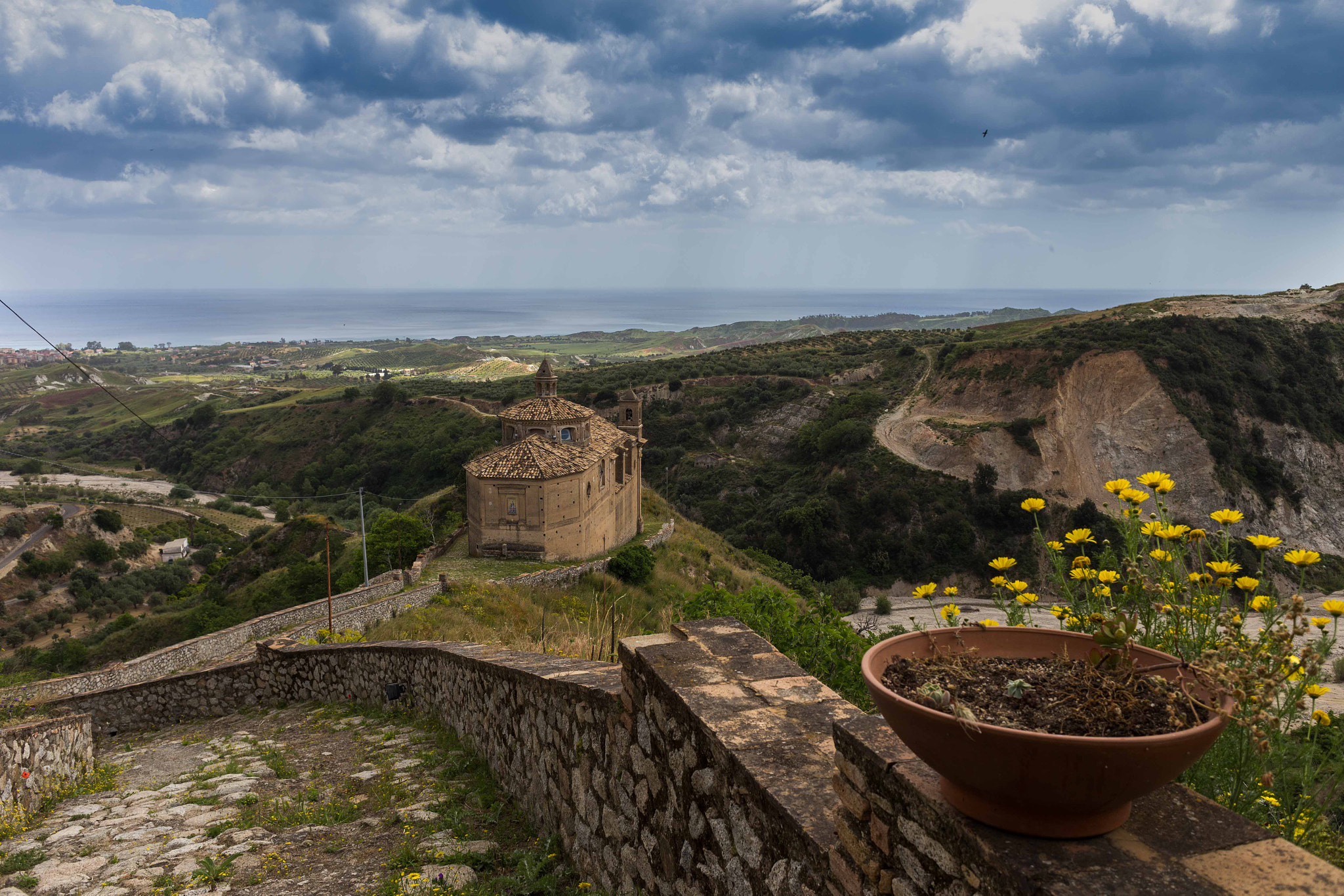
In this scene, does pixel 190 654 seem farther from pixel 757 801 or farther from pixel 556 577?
pixel 757 801

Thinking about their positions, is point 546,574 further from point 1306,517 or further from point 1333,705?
point 1306,517

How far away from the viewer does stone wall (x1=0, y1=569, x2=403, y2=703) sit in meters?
14.0

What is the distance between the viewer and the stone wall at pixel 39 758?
267 inches

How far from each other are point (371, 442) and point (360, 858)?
206ft

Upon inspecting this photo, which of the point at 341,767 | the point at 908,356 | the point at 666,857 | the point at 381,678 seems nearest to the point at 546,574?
the point at 381,678

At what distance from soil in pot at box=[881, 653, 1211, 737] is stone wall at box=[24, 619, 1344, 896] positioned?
0.78ft

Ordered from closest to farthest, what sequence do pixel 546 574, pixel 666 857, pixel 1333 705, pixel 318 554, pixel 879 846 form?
pixel 879 846 < pixel 666 857 < pixel 1333 705 < pixel 546 574 < pixel 318 554

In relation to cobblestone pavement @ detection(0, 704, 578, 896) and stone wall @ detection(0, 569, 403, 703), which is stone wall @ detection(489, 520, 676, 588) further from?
cobblestone pavement @ detection(0, 704, 578, 896)

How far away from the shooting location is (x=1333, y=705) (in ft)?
50.0

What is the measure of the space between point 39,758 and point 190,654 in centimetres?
1037

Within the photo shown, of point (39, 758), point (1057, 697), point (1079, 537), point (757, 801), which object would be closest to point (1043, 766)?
point (1057, 697)

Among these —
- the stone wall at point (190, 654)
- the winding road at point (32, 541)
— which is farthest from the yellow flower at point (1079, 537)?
the winding road at point (32, 541)

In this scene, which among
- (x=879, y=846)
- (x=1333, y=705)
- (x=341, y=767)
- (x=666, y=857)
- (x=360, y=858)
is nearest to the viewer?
(x=879, y=846)

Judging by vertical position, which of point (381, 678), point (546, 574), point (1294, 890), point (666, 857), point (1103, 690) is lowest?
point (546, 574)
